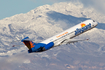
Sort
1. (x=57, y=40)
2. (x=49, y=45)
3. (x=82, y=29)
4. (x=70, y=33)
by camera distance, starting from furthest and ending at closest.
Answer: (x=82, y=29)
(x=70, y=33)
(x=57, y=40)
(x=49, y=45)

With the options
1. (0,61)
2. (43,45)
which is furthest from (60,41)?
(0,61)

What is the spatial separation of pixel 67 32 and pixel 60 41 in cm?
721

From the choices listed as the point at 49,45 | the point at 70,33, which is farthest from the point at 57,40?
the point at 70,33

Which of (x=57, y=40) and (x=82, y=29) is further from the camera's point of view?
(x=82, y=29)

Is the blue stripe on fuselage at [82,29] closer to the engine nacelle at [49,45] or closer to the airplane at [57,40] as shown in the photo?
the airplane at [57,40]

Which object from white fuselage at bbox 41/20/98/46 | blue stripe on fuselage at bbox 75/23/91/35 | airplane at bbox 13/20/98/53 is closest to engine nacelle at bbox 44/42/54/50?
airplane at bbox 13/20/98/53

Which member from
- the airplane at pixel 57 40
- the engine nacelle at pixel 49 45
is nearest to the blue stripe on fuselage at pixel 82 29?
the airplane at pixel 57 40

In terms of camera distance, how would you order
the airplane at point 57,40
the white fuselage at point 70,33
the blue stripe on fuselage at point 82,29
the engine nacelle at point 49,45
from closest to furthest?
1. the airplane at point 57,40
2. the engine nacelle at point 49,45
3. the white fuselage at point 70,33
4. the blue stripe on fuselage at point 82,29

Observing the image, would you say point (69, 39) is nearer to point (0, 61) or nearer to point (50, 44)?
point (50, 44)

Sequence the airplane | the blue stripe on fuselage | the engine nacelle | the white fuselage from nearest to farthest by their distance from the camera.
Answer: the airplane → the engine nacelle → the white fuselage → the blue stripe on fuselage

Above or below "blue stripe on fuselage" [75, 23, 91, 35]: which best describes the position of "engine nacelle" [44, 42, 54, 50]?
below

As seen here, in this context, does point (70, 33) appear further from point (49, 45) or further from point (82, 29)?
point (49, 45)

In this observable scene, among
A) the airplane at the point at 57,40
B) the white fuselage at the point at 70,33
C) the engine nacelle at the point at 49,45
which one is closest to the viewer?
the airplane at the point at 57,40

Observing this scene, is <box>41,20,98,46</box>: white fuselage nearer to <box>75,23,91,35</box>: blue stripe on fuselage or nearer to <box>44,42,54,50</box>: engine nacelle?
<box>75,23,91,35</box>: blue stripe on fuselage
